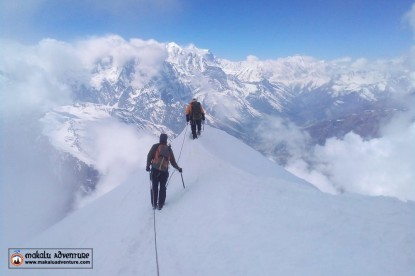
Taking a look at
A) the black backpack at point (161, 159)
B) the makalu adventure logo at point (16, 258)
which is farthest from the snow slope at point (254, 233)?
the black backpack at point (161, 159)

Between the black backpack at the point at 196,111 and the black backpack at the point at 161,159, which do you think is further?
the black backpack at the point at 196,111

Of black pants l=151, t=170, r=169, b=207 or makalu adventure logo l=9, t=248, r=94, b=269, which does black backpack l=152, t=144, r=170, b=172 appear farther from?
makalu adventure logo l=9, t=248, r=94, b=269

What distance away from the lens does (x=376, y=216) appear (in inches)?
424

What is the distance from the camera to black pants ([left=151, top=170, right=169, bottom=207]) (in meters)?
16.4

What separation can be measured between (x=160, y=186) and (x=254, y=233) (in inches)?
258

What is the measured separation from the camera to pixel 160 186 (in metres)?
16.7

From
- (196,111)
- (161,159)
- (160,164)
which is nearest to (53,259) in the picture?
(160,164)

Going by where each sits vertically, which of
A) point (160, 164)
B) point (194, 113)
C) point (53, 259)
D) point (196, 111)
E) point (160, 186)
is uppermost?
point (196, 111)

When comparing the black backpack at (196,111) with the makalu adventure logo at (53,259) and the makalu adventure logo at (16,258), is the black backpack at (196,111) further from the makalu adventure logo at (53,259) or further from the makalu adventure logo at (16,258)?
the makalu adventure logo at (16,258)

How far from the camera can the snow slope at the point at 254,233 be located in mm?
9414

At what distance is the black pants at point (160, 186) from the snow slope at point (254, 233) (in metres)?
0.59

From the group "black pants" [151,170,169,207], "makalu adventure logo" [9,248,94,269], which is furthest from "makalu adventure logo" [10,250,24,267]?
"black pants" [151,170,169,207]

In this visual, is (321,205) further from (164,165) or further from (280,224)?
(164,165)

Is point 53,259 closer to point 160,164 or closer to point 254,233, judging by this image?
point 160,164
